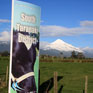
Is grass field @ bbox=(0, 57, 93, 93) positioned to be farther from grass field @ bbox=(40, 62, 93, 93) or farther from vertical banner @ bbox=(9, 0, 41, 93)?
vertical banner @ bbox=(9, 0, 41, 93)

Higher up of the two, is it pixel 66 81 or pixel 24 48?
pixel 24 48

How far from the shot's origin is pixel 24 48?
26.3 feet

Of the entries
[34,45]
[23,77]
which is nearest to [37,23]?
[34,45]

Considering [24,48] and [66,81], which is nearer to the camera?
[24,48]

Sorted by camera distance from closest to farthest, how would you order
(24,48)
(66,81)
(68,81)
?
(24,48)
(66,81)
(68,81)

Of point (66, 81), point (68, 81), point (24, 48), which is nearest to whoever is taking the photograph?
point (24, 48)

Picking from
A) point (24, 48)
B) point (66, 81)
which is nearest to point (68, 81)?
point (66, 81)

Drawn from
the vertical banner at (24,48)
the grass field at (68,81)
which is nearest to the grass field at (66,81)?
the grass field at (68,81)

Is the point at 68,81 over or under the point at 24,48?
under

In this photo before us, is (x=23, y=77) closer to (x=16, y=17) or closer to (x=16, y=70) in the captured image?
(x=16, y=70)

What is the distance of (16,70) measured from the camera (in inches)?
305

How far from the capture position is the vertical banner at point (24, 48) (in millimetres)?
7719

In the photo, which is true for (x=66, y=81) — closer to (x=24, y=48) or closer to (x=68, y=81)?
(x=68, y=81)

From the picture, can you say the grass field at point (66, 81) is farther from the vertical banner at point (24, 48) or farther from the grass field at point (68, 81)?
the vertical banner at point (24, 48)
